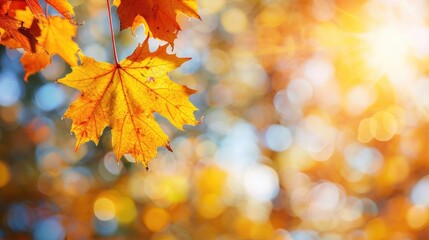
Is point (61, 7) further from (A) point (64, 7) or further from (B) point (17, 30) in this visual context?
(B) point (17, 30)

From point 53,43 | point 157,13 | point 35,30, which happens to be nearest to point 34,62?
point 53,43

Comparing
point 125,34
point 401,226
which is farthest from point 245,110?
point 401,226

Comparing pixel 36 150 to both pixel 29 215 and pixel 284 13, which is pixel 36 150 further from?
pixel 284 13

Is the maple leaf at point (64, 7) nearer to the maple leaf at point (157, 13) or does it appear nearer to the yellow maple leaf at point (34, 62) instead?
the maple leaf at point (157, 13)

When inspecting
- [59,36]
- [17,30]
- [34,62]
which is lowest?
[17,30]

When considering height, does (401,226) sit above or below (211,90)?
below

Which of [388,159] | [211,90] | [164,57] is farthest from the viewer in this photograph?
[211,90]

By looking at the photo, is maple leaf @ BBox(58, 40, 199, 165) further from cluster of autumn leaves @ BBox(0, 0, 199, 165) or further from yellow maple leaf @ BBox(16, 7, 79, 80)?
yellow maple leaf @ BBox(16, 7, 79, 80)
